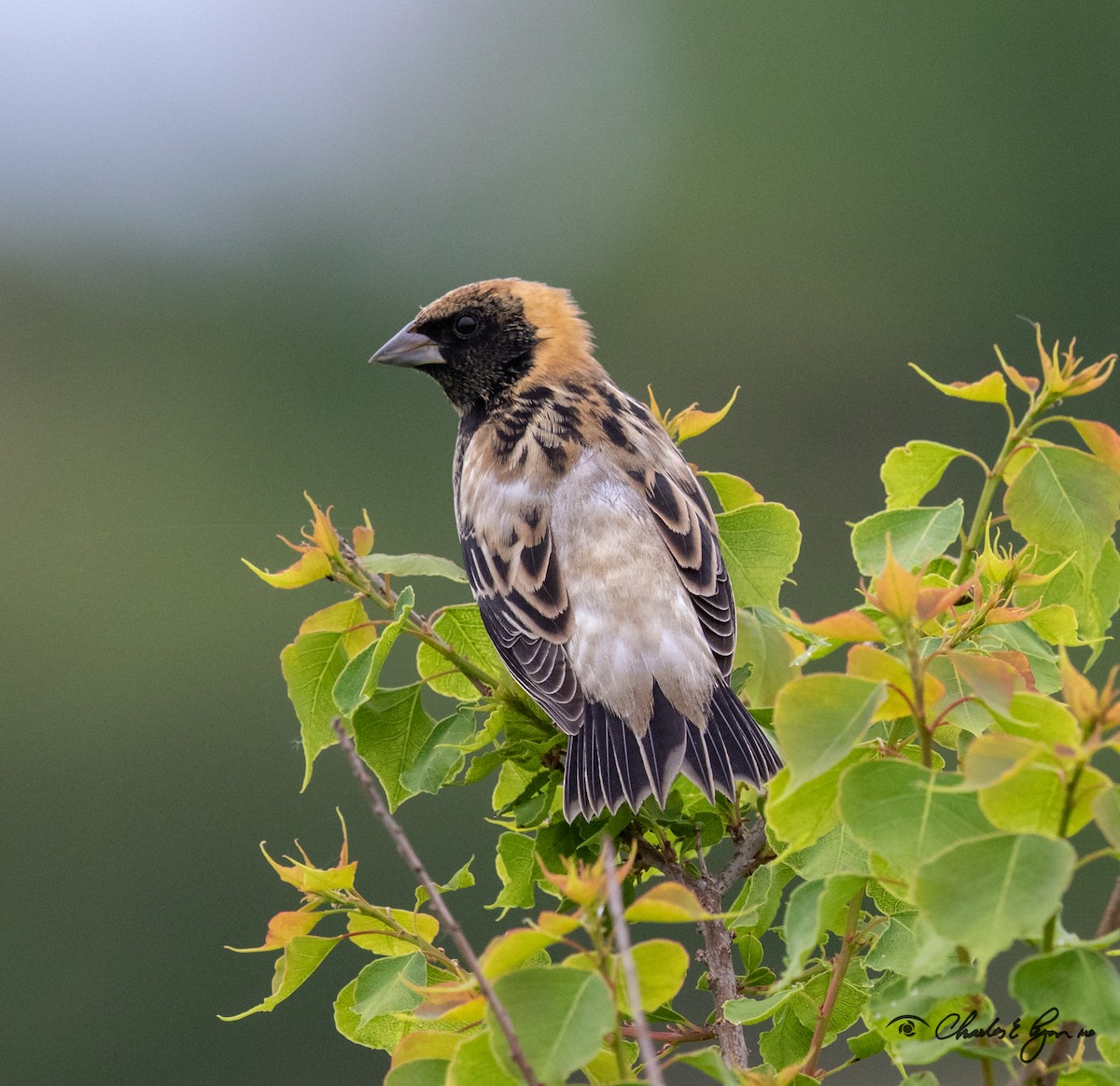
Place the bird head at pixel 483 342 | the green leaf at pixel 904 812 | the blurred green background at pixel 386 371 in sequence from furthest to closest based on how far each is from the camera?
the blurred green background at pixel 386 371
the bird head at pixel 483 342
the green leaf at pixel 904 812

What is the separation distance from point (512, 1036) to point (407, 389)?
11750 mm

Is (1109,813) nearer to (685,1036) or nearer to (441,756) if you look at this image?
(685,1036)

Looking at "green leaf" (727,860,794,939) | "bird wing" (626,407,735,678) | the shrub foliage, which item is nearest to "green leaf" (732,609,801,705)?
the shrub foliage

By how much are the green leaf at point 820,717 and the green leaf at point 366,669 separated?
570 millimetres

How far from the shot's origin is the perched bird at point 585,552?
1775 millimetres

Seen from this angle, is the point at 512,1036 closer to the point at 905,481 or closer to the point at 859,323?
the point at 905,481

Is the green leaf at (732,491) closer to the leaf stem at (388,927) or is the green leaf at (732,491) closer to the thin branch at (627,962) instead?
the leaf stem at (388,927)

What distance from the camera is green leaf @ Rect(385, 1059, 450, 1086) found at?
1074 mm

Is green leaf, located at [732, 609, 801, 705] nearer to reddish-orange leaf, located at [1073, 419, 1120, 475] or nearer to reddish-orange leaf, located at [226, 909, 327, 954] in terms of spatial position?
reddish-orange leaf, located at [1073, 419, 1120, 475]

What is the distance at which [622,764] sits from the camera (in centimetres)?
165

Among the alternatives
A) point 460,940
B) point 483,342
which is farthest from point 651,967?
point 483,342

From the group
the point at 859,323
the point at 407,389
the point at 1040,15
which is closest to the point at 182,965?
the point at 407,389

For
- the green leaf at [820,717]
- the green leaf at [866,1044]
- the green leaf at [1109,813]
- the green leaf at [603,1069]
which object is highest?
the green leaf at [820,717]

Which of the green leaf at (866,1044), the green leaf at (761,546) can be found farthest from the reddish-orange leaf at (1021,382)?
the green leaf at (866,1044)
